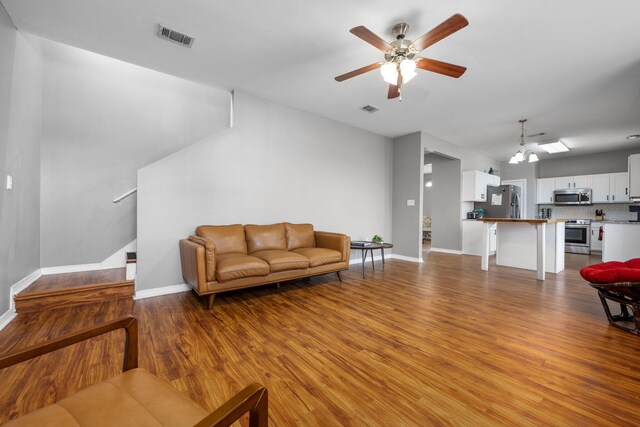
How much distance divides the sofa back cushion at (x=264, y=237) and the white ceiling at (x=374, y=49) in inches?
80.9

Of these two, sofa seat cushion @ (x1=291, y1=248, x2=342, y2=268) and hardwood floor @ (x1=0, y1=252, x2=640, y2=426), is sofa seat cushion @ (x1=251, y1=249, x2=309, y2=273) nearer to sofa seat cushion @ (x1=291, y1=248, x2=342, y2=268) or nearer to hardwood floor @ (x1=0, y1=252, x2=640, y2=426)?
sofa seat cushion @ (x1=291, y1=248, x2=342, y2=268)

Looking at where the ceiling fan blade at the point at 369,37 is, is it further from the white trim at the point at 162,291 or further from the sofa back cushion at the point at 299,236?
the white trim at the point at 162,291

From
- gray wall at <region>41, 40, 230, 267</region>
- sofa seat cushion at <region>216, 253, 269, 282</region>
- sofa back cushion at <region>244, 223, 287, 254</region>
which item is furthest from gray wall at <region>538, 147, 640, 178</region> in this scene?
gray wall at <region>41, 40, 230, 267</region>

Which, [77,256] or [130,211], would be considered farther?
[130,211]

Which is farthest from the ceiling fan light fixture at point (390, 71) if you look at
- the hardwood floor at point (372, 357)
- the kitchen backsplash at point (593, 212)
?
the kitchen backsplash at point (593, 212)

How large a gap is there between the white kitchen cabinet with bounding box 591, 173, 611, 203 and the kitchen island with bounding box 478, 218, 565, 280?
3646 millimetres

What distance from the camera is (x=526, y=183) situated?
27.0ft

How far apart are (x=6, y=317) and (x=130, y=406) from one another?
278cm

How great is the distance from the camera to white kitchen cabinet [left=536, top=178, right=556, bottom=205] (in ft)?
25.7

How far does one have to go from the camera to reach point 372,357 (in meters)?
1.95

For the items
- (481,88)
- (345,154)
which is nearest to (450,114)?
(481,88)

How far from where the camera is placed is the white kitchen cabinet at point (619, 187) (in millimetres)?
6605

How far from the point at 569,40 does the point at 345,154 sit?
3400mm

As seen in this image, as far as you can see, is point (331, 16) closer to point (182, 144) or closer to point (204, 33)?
point (204, 33)
